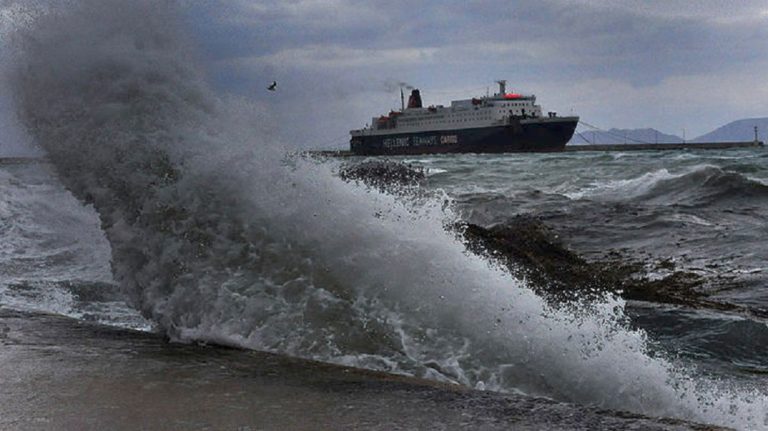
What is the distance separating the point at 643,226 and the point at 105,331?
9.59 meters

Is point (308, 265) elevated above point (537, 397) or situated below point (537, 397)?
above

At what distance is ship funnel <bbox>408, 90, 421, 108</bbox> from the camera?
294ft

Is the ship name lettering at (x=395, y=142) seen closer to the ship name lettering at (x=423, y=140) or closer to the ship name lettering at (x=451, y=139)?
the ship name lettering at (x=423, y=140)

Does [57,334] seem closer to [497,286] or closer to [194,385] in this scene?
[194,385]

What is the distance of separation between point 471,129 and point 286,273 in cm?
7068

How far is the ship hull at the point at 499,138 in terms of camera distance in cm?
7125

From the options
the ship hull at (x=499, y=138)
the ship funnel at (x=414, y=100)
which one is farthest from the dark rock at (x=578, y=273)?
the ship funnel at (x=414, y=100)

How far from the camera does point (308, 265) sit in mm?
5469

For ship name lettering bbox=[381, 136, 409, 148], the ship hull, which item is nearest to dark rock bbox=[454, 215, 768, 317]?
the ship hull

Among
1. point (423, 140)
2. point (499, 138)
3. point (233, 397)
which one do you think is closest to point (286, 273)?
point (233, 397)

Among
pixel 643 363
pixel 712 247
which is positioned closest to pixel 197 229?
pixel 643 363

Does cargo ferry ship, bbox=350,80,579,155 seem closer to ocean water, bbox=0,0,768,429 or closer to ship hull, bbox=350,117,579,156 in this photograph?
ship hull, bbox=350,117,579,156

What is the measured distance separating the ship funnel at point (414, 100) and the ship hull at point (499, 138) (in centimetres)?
895

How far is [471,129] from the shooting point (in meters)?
74.8
